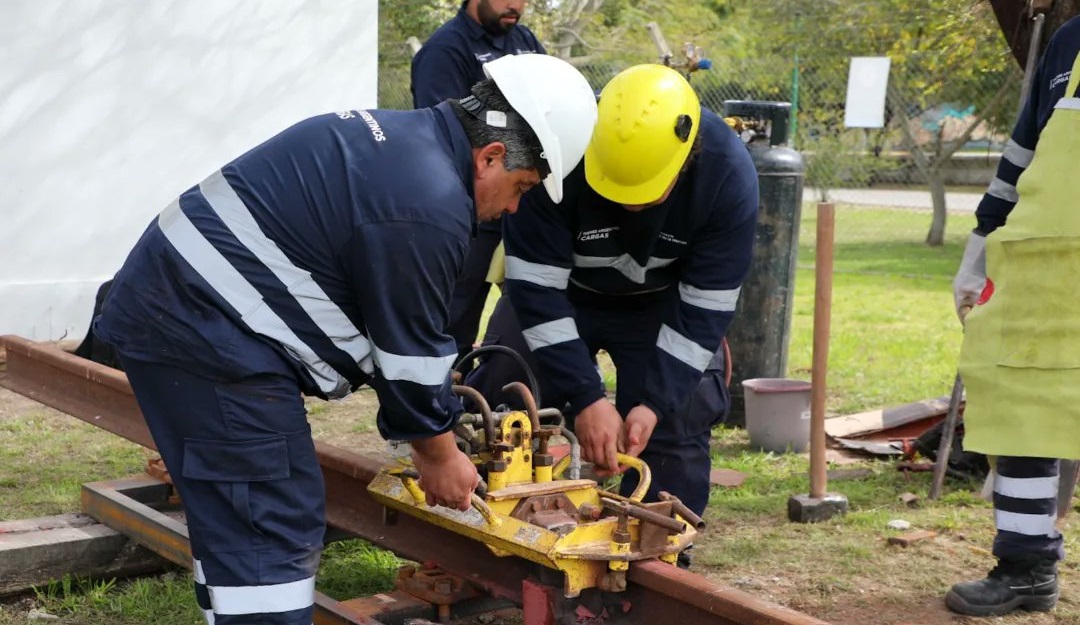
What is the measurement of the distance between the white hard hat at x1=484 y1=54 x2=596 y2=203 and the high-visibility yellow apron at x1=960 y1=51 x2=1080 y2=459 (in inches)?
71.9

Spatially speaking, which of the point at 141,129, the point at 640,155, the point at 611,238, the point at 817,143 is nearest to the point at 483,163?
the point at 640,155

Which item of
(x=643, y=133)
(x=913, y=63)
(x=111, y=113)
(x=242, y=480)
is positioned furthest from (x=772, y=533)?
(x=913, y=63)

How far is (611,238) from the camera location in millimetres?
4523

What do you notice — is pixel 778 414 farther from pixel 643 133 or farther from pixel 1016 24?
pixel 643 133

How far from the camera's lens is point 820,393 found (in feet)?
17.8

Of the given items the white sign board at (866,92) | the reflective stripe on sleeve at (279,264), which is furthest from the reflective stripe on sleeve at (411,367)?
the white sign board at (866,92)

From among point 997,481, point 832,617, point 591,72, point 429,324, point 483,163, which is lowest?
point 832,617

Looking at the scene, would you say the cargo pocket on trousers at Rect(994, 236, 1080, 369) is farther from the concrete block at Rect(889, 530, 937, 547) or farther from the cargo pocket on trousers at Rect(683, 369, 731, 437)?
the concrete block at Rect(889, 530, 937, 547)

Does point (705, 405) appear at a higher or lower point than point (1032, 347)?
lower

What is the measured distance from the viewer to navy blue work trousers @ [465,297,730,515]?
465 cm

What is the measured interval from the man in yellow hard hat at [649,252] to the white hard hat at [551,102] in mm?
925

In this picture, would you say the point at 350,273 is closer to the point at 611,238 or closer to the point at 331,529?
the point at 611,238

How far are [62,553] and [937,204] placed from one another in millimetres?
17263

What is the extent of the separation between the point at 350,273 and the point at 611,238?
172 cm
